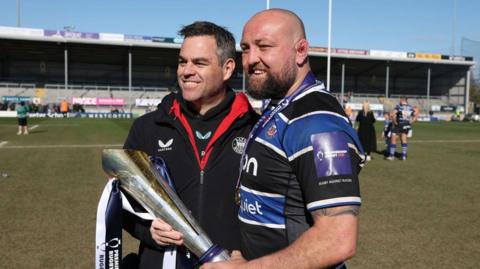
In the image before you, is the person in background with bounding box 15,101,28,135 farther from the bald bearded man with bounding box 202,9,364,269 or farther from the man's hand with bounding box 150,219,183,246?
the bald bearded man with bounding box 202,9,364,269

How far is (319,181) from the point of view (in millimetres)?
1491

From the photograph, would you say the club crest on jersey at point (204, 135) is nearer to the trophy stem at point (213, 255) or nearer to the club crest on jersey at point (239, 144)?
the club crest on jersey at point (239, 144)

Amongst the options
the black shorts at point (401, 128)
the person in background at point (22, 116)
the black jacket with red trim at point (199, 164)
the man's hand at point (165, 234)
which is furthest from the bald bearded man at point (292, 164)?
the person in background at point (22, 116)

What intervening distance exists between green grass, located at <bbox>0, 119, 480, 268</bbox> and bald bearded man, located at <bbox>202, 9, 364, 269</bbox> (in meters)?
3.06

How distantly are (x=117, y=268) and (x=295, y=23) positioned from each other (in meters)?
1.60

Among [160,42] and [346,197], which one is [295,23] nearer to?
[346,197]

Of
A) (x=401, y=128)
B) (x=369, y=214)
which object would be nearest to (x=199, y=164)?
(x=369, y=214)

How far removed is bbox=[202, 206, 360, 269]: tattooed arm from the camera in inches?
57.3

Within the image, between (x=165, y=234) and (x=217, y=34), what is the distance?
4.04ft

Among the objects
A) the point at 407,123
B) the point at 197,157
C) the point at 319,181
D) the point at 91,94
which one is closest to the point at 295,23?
the point at 319,181

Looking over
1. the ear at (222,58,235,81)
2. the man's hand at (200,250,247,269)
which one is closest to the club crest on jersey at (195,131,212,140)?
the ear at (222,58,235,81)

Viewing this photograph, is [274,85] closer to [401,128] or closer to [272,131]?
[272,131]

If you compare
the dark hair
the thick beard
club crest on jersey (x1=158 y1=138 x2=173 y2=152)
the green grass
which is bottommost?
the green grass

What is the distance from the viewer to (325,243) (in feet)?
4.77
